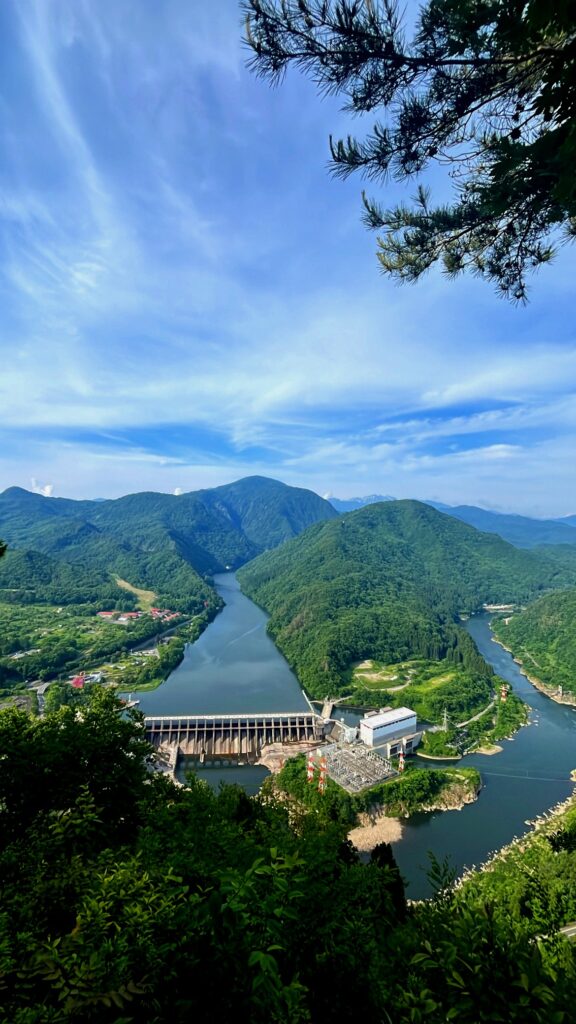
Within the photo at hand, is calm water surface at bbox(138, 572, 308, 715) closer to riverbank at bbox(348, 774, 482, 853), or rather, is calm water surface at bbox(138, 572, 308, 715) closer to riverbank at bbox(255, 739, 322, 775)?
riverbank at bbox(255, 739, 322, 775)

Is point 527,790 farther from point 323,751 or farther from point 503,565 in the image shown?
point 503,565

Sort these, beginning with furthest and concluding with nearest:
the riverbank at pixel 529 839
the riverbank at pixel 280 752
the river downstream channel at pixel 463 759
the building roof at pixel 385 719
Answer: the building roof at pixel 385 719, the riverbank at pixel 280 752, the river downstream channel at pixel 463 759, the riverbank at pixel 529 839

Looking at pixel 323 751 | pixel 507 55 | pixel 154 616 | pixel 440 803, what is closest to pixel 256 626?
pixel 154 616

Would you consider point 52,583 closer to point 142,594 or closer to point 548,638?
point 142,594

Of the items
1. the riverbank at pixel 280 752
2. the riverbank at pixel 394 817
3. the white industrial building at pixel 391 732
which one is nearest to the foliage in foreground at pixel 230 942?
the riverbank at pixel 394 817

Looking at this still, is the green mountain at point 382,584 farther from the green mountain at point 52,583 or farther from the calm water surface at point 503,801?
the green mountain at point 52,583

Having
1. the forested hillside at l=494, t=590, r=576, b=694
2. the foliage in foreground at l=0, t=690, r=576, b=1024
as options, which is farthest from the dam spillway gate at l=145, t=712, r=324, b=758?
the foliage in foreground at l=0, t=690, r=576, b=1024

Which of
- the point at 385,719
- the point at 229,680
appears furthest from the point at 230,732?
the point at 229,680
